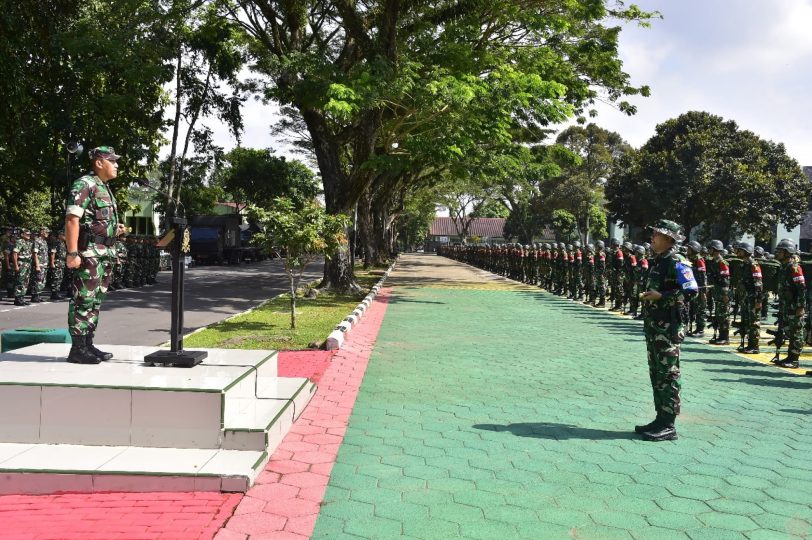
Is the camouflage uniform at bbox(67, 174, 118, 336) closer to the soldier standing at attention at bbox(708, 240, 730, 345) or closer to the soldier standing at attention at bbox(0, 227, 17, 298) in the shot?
the soldier standing at attention at bbox(708, 240, 730, 345)

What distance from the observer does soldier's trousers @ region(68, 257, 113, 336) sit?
5.16 m

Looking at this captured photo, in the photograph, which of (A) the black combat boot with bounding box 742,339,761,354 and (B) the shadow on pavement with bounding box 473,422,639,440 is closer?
(B) the shadow on pavement with bounding box 473,422,639,440

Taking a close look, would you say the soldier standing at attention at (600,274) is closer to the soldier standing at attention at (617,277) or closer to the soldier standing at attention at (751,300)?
the soldier standing at attention at (617,277)

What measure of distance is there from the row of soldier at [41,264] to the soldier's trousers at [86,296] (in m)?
6.40

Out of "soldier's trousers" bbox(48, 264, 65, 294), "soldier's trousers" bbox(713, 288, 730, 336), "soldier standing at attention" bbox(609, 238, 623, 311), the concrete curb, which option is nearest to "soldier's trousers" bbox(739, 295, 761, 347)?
"soldier's trousers" bbox(713, 288, 730, 336)

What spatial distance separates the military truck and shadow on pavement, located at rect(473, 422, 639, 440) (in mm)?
31488

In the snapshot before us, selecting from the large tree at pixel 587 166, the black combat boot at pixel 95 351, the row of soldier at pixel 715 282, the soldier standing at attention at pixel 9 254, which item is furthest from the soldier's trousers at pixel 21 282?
the large tree at pixel 587 166

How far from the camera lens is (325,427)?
208 inches

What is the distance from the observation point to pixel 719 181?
3375 cm

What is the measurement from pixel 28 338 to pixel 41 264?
398 inches

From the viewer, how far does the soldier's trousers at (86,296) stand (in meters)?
5.16

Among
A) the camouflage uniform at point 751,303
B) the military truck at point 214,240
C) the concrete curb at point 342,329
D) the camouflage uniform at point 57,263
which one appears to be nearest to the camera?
the concrete curb at point 342,329

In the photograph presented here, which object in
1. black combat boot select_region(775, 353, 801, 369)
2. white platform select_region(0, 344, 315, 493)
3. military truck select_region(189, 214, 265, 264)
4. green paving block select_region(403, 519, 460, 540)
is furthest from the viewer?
military truck select_region(189, 214, 265, 264)

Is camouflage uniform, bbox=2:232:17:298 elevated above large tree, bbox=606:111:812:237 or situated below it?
below
